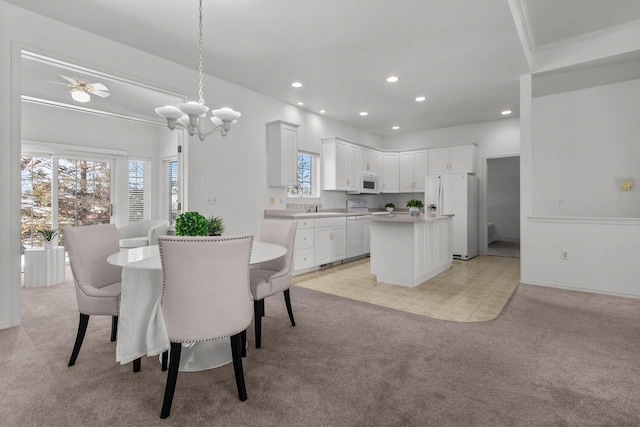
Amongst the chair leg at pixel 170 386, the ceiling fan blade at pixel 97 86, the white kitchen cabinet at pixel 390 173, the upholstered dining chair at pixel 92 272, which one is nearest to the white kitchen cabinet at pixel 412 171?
the white kitchen cabinet at pixel 390 173

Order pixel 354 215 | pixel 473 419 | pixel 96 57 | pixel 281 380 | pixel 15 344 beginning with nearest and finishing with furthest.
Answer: pixel 473 419
pixel 281 380
pixel 15 344
pixel 96 57
pixel 354 215

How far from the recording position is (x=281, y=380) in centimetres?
190

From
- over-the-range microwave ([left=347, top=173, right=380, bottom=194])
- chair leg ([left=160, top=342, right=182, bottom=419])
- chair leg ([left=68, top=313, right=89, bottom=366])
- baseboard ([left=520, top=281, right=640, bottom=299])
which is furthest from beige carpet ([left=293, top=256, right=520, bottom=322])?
chair leg ([left=68, top=313, right=89, bottom=366])

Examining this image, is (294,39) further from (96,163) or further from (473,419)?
(96,163)

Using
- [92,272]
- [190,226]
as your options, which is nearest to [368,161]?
[190,226]

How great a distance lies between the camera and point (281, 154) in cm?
481

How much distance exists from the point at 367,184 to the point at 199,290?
5.59m

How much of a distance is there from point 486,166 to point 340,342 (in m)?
5.55

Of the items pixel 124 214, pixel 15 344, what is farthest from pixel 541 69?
pixel 124 214

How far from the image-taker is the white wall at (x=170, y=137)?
2.69 meters

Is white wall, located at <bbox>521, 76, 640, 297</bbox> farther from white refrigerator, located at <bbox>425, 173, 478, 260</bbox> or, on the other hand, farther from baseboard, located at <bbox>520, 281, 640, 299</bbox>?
white refrigerator, located at <bbox>425, 173, 478, 260</bbox>

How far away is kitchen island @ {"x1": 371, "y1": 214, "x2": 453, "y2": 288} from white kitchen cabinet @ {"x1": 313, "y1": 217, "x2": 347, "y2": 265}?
1.06m

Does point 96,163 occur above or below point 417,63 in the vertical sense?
below

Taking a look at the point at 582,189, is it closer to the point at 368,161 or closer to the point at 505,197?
the point at 368,161
